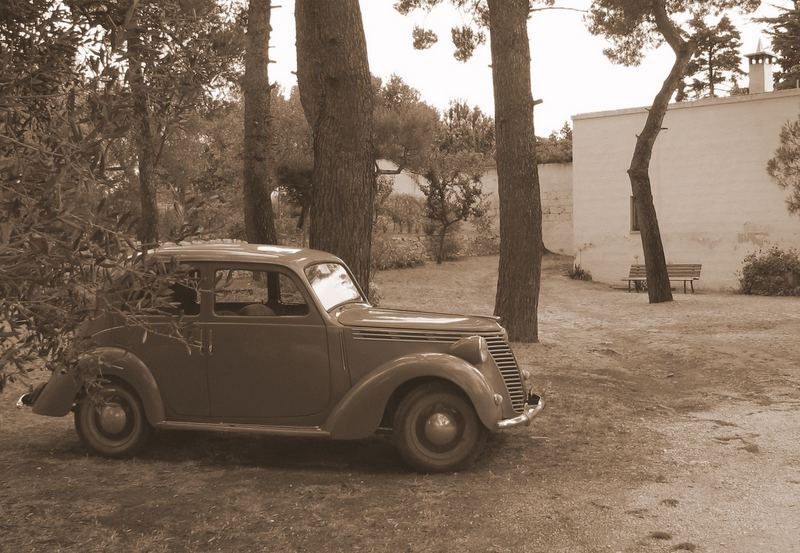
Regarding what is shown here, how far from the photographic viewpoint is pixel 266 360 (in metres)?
6.14

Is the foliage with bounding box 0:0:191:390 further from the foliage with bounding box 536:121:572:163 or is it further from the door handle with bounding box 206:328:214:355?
the foliage with bounding box 536:121:572:163

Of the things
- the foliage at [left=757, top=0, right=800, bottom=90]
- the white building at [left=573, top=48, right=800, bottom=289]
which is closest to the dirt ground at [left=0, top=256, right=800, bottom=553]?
the white building at [left=573, top=48, right=800, bottom=289]

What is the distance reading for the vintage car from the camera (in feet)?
19.6

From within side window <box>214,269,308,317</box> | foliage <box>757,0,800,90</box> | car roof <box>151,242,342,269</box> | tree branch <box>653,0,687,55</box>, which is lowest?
side window <box>214,269,308,317</box>

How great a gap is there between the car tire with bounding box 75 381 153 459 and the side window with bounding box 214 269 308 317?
3.01ft

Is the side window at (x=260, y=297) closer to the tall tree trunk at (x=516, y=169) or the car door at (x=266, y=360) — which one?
the car door at (x=266, y=360)

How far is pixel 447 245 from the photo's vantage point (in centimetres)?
3031

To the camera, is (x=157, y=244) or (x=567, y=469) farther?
(x=567, y=469)

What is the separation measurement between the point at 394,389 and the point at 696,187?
20374mm

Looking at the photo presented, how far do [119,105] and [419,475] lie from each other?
3648 mm

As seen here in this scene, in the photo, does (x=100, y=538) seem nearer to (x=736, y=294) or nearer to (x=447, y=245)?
(x=736, y=294)

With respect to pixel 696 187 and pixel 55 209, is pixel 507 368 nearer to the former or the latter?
pixel 55 209

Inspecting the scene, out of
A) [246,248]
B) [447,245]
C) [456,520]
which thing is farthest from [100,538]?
[447,245]

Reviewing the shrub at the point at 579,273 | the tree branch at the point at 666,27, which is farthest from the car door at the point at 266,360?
the shrub at the point at 579,273
